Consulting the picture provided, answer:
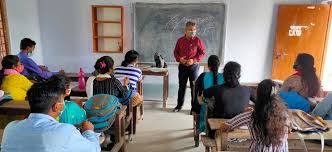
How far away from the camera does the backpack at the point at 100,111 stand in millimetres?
2316

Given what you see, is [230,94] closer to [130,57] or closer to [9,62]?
[130,57]

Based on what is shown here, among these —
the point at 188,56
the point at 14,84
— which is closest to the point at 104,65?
the point at 14,84

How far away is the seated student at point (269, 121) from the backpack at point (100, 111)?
1180 mm

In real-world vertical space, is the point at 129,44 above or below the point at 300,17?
below

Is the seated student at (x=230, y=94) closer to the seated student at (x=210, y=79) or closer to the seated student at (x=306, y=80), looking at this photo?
the seated student at (x=210, y=79)

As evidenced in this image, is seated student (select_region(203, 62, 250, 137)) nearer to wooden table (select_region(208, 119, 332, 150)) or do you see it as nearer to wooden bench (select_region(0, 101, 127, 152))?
A: wooden table (select_region(208, 119, 332, 150))

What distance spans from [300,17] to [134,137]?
146 inches

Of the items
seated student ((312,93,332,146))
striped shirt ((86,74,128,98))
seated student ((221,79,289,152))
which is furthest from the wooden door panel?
seated student ((221,79,289,152))

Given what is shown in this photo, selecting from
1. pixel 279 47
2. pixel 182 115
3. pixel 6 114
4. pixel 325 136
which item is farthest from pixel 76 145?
pixel 279 47

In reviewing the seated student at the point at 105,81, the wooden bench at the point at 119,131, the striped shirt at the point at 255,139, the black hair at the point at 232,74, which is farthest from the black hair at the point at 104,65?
the striped shirt at the point at 255,139

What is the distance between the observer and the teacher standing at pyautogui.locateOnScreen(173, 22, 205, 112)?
177 inches

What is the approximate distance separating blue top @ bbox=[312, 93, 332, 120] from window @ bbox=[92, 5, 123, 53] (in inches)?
158

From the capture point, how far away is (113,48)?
576 cm

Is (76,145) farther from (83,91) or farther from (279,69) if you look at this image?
(279,69)
